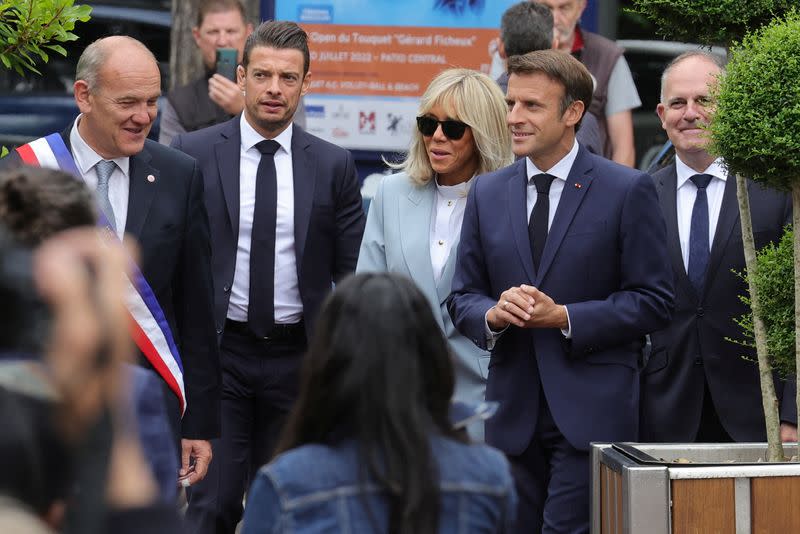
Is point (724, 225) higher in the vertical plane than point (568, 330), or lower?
higher

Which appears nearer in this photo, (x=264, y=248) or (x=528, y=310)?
(x=528, y=310)

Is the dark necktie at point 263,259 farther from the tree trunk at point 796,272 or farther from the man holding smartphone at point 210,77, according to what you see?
the tree trunk at point 796,272

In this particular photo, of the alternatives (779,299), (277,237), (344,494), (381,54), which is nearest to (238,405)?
(277,237)

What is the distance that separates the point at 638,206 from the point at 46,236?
3.23 m

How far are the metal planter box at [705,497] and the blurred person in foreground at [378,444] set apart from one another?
173 centimetres

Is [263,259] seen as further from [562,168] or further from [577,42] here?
[577,42]

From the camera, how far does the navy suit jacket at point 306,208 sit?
5.98 m

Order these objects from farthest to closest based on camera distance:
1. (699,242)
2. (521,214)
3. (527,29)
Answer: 1. (527,29)
2. (699,242)
3. (521,214)

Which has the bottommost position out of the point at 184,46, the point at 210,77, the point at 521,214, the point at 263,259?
the point at 263,259

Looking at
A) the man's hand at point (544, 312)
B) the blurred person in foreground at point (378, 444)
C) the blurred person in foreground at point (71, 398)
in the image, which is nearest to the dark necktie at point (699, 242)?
the man's hand at point (544, 312)

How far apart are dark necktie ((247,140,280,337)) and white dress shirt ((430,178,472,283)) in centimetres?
70

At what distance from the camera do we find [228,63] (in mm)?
7559

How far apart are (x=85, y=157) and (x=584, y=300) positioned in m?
1.82

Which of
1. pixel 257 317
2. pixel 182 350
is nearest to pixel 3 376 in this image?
pixel 182 350
